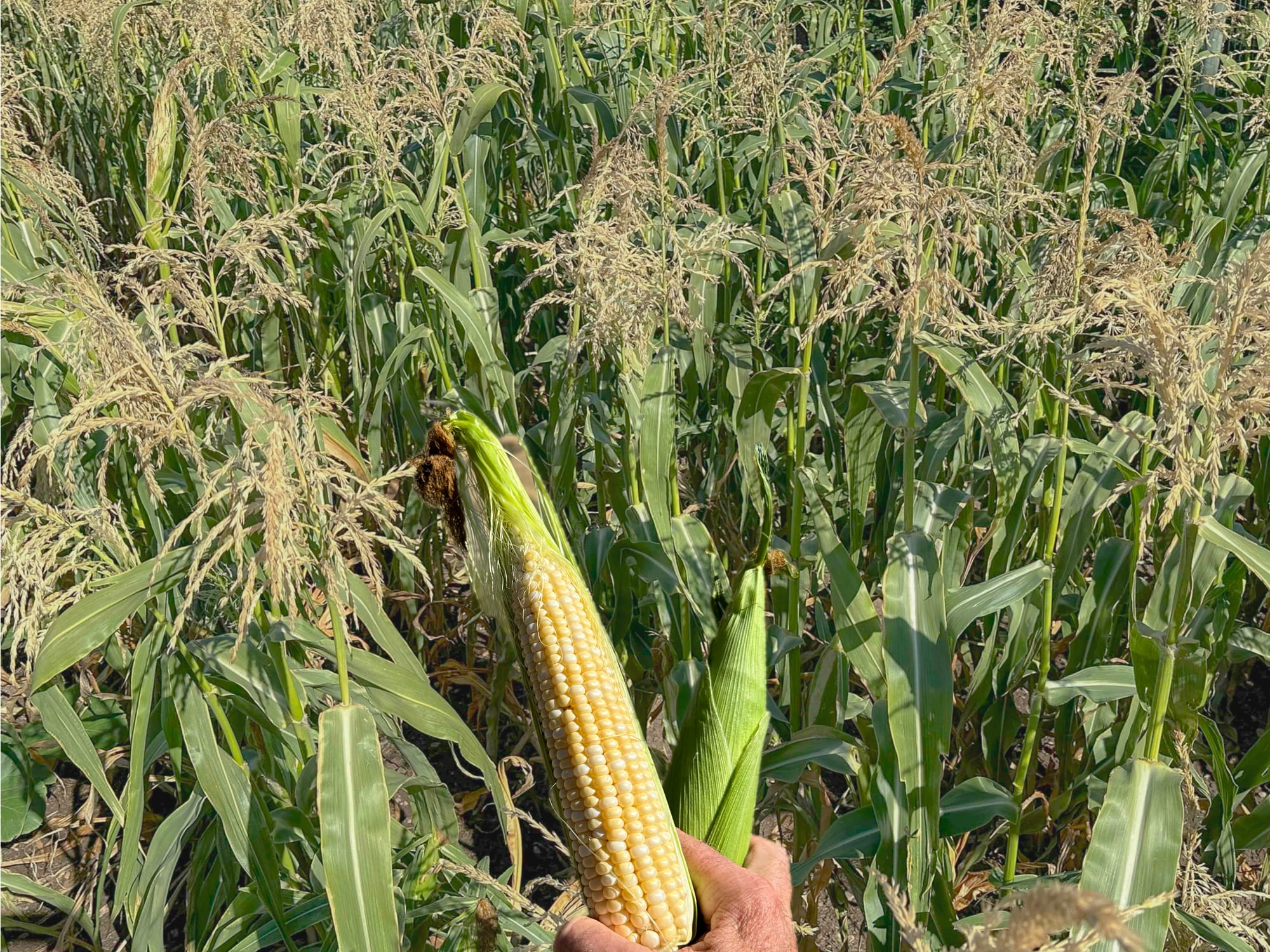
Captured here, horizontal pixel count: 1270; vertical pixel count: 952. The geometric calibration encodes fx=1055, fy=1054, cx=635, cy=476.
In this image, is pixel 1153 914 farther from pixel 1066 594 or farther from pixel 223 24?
pixel 223 24

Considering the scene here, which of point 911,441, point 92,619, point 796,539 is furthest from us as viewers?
point 796,539

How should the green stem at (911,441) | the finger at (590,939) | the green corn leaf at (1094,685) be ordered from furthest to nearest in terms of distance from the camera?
the green corn leaf at (1094,685), the green stem at (911,441), the finger at (590,939)

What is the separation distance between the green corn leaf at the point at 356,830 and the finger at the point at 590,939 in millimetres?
297

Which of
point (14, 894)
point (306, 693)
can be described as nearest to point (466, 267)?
point (306, 693)

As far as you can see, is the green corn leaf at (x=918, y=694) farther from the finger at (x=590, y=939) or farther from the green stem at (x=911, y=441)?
the finger at (x=590, y=939)

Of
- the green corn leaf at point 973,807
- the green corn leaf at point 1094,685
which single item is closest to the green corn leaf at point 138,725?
the green corn leaf at point 973,807

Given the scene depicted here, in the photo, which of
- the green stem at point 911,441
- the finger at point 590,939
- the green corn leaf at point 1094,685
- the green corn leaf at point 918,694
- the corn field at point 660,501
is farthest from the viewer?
the green corn leaf at point 1094,685

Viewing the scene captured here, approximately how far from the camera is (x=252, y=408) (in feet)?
7.45

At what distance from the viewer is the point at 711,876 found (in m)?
1.70

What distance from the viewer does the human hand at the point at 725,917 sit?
1.54m

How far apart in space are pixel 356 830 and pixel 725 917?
1.97 feet

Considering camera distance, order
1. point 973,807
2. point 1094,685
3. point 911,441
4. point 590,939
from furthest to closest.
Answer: point 1094,685, point 973,807, point 911,441, point 590,939

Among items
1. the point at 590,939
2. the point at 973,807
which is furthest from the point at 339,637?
the point at 973,807

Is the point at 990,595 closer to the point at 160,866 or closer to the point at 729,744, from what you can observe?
the point at 729,744
